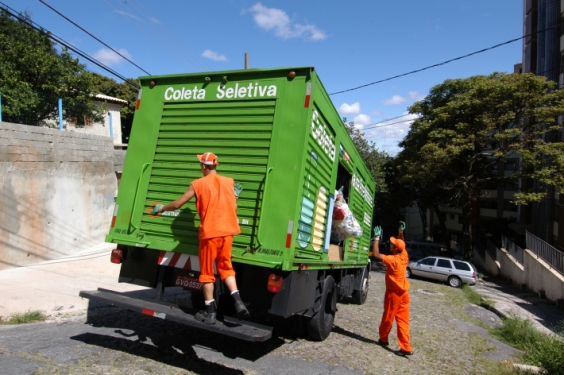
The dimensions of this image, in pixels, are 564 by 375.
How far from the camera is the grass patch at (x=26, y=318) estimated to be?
5.67 meters

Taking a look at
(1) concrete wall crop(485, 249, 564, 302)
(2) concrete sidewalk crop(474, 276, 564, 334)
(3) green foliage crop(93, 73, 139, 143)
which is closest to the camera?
(2) concrete sidewalk crop(474, 276, 564, 334)

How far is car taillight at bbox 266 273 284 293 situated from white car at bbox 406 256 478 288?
15.3m

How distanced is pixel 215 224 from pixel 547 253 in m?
15.6

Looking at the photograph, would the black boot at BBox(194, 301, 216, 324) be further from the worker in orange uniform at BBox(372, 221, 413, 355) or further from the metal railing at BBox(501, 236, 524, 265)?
the metal railing at BBox(501, 236, 524, 265)

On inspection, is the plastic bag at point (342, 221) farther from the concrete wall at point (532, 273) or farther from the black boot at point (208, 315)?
the concrete wall at point (532, 273)

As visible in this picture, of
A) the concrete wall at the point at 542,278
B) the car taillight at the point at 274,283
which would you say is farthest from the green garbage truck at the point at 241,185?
the concrete wall at the point at 542,278

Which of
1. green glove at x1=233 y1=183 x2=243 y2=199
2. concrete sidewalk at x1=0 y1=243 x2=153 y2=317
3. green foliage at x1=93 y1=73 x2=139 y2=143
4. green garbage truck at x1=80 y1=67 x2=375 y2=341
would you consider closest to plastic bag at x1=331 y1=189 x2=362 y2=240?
green garbage truck at x1=80 y1=67 x2=375 y2=341

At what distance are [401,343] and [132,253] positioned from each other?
3.64 meters

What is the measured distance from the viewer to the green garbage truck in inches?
175

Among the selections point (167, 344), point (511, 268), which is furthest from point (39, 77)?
point (511, 268)

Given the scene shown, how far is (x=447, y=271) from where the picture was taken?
17984mm

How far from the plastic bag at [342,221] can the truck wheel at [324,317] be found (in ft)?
3.32

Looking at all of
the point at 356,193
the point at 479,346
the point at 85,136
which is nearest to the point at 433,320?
the point at 479,346

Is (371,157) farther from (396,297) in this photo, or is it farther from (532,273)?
(396,297)
